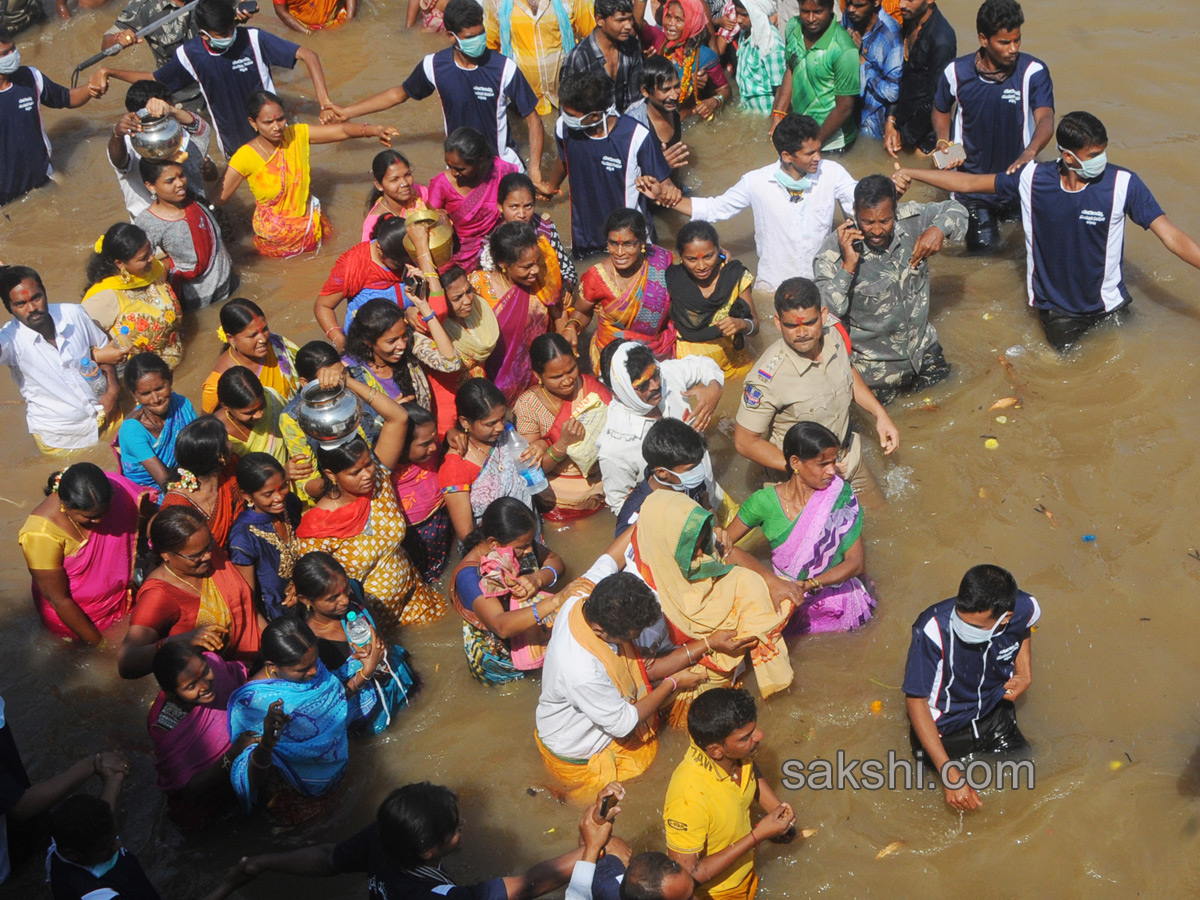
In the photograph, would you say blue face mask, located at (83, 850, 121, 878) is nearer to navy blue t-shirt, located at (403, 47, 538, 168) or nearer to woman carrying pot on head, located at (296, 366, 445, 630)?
woman carrying pot on head, located at (296, 366, 445, 630)

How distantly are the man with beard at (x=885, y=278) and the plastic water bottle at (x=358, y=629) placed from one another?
3214mm

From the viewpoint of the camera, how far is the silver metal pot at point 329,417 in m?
5.35

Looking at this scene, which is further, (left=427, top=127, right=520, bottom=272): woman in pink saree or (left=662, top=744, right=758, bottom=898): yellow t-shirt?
(left=427, top=127, right=520, bottom=272): woman in pink saree

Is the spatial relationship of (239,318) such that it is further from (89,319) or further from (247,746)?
(247,746)

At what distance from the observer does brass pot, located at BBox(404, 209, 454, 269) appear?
20.2 feet

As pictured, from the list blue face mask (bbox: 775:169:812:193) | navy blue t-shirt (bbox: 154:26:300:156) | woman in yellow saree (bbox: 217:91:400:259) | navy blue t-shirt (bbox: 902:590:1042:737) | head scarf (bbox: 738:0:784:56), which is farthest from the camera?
head scarf (bbox: 738:0:784:56)

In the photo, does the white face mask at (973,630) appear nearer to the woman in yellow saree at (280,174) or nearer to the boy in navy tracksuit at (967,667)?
the boy in navy tracksuit at (967,667)

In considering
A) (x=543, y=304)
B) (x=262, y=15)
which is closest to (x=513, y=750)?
(x=543, y=304)

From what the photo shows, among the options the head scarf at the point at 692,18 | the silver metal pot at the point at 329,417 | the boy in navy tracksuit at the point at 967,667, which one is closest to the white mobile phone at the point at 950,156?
the head scarf at the point at 692,18

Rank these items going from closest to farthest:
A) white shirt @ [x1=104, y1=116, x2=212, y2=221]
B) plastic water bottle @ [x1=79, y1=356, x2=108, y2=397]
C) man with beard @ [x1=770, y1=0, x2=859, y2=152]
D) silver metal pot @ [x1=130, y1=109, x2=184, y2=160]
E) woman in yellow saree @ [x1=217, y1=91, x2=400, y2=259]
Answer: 1. plastic water bottle @ [x1=79, y1=356, x2=108, y2=397]
2. silver metal pot @ [x1=130, y1=109, x2=184, y2=160]
3. white shirt @ [x1=104, y1=116, x2=212, y2=221]
4. woman in yellow saree @ [x1=217, y1=91, x2=400, y2=259]
5. man with beard @ [x1=770, y1=0, x2=859, y2=152]

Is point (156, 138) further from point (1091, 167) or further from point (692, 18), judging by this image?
point (1091, 167)

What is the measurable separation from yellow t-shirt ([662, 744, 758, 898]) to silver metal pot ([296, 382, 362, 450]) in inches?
90.5

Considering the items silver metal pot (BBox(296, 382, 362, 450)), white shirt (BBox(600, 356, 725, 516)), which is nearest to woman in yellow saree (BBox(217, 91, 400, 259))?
silver metal pot (BBox(296, 382, 362, 450))

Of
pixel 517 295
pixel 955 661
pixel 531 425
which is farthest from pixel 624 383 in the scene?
pixel 955 661
